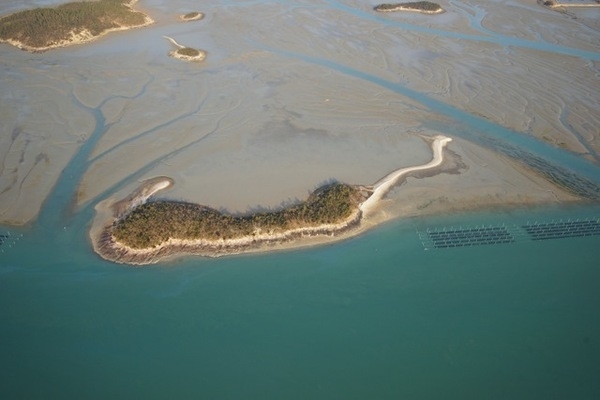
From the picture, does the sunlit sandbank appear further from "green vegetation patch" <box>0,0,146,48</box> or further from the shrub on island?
the shrub on island

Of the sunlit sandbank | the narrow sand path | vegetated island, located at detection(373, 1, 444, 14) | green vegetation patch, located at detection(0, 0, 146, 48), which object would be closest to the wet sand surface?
the sunlit sandbank

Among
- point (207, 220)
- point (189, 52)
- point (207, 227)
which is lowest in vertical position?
point (207, 227)

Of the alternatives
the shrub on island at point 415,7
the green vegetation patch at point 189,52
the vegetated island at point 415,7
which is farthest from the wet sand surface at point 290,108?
the shrub on island at point 415,7

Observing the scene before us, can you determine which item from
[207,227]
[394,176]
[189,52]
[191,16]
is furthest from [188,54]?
[207,227]

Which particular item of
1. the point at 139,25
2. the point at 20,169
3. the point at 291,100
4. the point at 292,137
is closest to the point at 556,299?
the point at 292,137

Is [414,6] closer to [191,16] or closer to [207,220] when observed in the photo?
[191,16]

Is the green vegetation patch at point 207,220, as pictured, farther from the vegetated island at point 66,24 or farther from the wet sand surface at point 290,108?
the vegetated island at point 66,24
